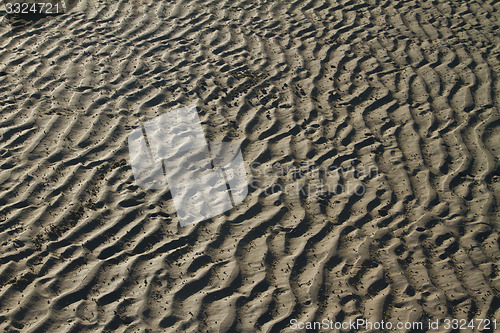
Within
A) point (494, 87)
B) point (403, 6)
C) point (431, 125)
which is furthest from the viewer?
point (403, 6)

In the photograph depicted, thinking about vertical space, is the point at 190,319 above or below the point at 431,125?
below

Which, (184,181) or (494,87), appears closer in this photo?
(184,181)

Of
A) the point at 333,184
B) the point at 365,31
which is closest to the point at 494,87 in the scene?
the point at 365,31

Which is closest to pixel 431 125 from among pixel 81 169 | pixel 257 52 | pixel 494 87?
pixel 494 87

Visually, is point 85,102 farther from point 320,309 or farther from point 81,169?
point 320,309

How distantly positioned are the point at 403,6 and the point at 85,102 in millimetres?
4817

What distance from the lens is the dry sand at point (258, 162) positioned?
3.77 meters

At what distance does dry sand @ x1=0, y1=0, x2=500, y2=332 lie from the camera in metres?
3.77

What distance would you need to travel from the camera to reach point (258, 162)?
4.94 meters

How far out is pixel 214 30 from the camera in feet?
22.5

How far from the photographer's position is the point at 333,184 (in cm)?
473

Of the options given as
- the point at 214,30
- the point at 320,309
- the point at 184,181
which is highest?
the point at 214,30

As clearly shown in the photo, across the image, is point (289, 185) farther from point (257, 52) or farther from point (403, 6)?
point (403, 6)

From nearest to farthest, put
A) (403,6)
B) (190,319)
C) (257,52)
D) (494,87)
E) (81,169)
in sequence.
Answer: (190,319) → (81,169) → (494,87) → (257,52) → (403,6)
